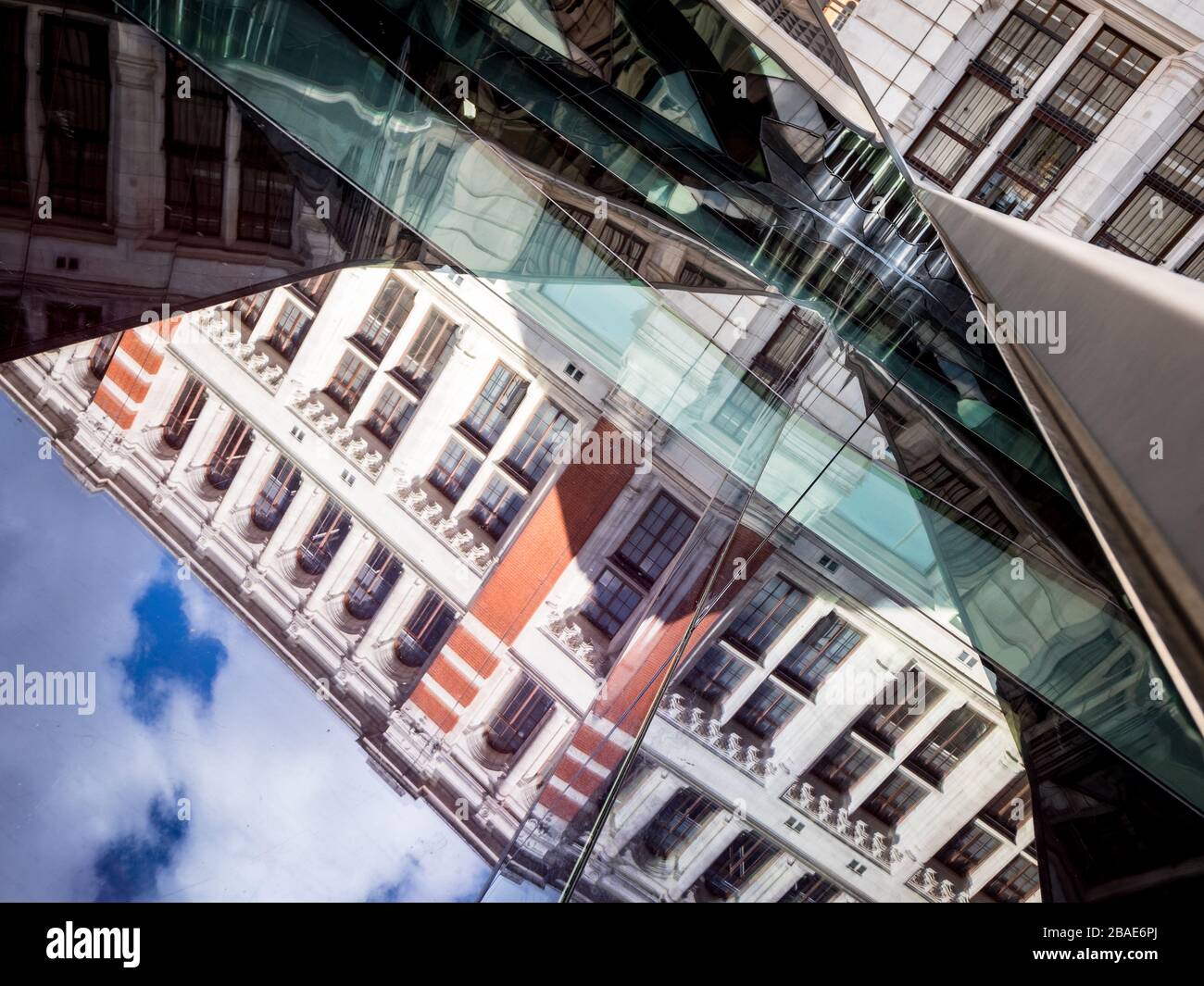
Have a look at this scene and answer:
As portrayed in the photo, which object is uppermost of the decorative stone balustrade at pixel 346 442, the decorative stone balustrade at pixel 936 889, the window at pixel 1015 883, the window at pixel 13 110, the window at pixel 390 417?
the window at pixel 1015 883

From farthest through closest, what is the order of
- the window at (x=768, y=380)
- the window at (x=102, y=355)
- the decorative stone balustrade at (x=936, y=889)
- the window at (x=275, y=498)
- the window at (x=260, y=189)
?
the window at (x=275, y=498), the window at (x=102, y=355), the window at (x=260, y=189), the window at (x=768, y=380), the decorative stone balustrade at (x=936, y=889)

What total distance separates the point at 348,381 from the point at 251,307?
1.78 meters

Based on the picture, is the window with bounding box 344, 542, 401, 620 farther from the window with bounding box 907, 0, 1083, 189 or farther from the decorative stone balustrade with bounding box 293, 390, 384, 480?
the window with bounding box 907, 0, 1083, 189

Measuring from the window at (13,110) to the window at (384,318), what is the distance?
11.2ft

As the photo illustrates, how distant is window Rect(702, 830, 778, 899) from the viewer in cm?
159

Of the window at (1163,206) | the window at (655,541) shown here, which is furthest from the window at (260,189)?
the window at (1163,206)

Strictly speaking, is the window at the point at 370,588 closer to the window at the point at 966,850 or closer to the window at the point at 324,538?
the window at the point at 324,538

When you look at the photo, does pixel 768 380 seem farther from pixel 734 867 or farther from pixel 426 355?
pixel 426 355

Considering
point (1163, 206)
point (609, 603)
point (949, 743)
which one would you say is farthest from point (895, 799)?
point (1163, 206)

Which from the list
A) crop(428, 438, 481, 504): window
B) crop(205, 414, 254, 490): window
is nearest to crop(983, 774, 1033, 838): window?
crop(428, 438, 481, 504): window

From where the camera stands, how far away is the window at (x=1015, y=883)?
158cm

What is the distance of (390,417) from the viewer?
29.3 ft
